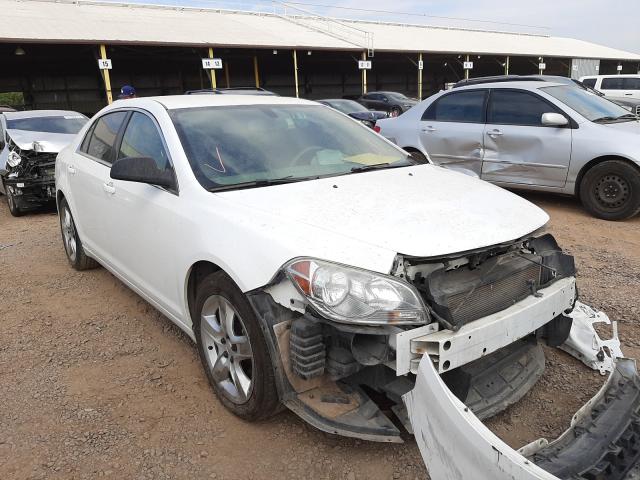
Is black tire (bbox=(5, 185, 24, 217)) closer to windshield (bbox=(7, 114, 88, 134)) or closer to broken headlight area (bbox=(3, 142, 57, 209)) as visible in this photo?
broken headlight area (bbox=(3, 142, 57, 209))

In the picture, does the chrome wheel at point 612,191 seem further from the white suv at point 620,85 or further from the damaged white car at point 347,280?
the white suv at point 620,85

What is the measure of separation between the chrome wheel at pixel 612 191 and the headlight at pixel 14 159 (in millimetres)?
7769

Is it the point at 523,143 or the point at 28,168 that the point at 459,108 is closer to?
the point at 523,143

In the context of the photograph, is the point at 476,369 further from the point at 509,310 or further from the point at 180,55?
the point at 180,55

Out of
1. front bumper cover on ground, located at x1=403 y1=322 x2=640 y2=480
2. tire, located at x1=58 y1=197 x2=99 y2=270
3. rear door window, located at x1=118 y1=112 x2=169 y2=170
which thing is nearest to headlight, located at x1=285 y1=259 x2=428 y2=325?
front bumper cover on ground, located at x1=403 y1=322 x2=640 y2=480

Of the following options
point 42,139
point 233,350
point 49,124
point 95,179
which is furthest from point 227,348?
point 49,124

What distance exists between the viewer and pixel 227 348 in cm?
270

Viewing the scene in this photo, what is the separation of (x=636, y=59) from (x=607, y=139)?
42.4 m

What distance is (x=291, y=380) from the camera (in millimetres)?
2305

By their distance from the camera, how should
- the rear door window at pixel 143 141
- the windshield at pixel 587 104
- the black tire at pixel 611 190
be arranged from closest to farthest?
the rear door window at pixel 143 141, the black tire at pixel 611 190, the windshield at pixel 587 104

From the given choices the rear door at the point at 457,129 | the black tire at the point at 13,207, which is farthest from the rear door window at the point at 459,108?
the black tire at the point at 13,207

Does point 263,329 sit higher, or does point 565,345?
point 263,329

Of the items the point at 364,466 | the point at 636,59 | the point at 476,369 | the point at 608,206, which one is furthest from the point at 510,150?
the point at 636,59

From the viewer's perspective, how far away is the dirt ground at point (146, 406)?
2439 millimetres
